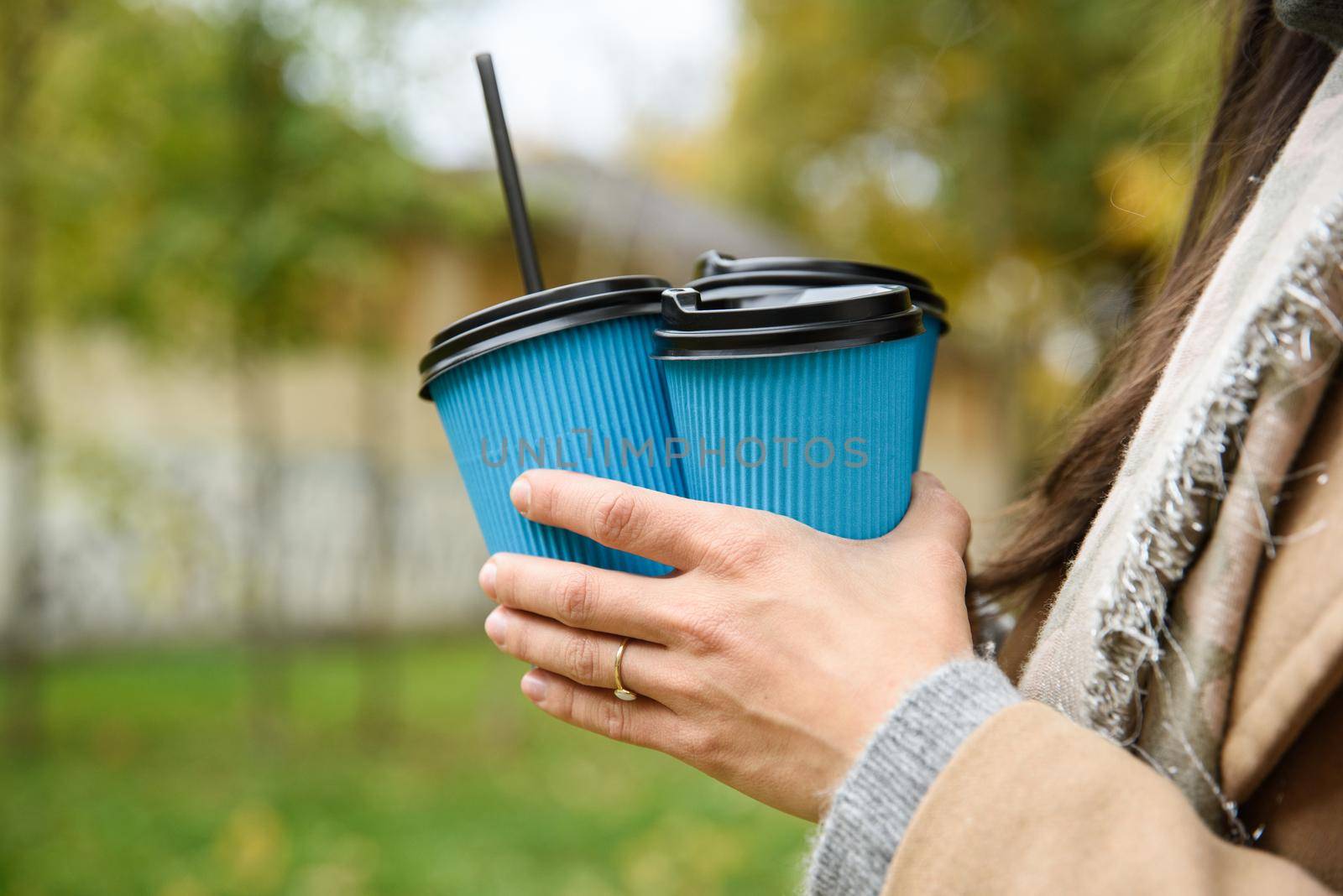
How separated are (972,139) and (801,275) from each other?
9.43 metres

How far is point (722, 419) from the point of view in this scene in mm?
909

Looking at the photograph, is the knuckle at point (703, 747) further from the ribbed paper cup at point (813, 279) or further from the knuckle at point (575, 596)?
the ribbed paper cup at point (813, 279)

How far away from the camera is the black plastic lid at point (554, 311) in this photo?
37.3 inches

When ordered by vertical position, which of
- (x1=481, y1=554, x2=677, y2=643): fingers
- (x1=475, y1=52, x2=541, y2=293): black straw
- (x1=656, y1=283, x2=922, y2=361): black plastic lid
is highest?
(x1=475, y1=52, x2=541, y2=293): black straw

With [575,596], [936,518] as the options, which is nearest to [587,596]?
[575,596]

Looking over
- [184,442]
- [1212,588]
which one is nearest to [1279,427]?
[1212,588]

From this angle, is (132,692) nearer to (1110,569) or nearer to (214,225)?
(214,225)

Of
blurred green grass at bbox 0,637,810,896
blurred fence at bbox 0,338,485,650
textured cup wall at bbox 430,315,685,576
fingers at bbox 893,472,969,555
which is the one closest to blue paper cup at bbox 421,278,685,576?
textured cup wall at bbox 430,315,685,576

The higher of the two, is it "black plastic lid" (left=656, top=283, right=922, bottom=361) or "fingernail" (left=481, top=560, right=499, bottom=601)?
"black plastic lid" (left=656, top=283, right=922, bottom=361)

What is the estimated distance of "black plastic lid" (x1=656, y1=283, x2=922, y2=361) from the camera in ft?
2.81

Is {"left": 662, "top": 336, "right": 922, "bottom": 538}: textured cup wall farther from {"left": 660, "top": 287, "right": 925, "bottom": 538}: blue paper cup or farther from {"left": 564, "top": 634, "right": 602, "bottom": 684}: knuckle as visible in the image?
{"left": 564, "top": 634, "right": 602, "bottom": 684}: knuckle

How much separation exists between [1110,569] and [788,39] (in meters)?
11.5

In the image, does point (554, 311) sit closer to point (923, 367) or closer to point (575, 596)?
point (575, 596)

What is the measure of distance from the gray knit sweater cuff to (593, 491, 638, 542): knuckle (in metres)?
0.29
